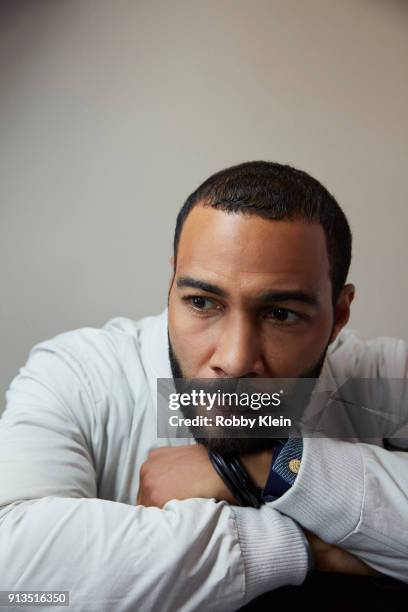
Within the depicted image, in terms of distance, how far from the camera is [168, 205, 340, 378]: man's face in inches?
35.8

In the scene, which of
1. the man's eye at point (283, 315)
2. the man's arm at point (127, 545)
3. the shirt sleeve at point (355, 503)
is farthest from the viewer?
the man's eye at point (283, 315)

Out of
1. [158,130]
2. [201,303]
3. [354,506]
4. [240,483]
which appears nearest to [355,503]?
[354,506]

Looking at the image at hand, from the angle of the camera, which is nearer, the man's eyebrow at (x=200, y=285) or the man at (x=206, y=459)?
the man at (x=206, y=459)

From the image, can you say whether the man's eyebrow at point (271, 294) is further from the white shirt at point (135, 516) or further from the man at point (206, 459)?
the white shirt at point (135, 516)

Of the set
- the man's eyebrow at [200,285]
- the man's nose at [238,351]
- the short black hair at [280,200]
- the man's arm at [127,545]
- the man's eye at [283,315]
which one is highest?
the short black hair at [280,200]

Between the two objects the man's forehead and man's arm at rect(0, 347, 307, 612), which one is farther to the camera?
the man's forehead

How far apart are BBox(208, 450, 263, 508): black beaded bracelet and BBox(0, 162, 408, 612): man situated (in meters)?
0.01

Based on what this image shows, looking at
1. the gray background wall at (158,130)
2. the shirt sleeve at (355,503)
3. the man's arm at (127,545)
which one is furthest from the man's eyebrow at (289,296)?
the gray background wall at (158,130)

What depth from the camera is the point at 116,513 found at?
0.78 m

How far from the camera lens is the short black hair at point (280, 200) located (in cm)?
97

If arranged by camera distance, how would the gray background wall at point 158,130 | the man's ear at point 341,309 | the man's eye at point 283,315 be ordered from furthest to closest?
the gray background wall at point 158,130
the man's ear at point 341,309
the man's eye at point 283,315

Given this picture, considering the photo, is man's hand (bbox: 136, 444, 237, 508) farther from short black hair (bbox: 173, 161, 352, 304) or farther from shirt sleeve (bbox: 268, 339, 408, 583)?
short black hair (bbox: 173, 161, 352, 304)

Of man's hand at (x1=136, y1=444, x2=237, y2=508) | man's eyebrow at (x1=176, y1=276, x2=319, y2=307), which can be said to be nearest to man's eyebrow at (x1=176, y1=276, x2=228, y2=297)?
man's eyebrow at (x1=176, y1=276, x2=319, y2=307)

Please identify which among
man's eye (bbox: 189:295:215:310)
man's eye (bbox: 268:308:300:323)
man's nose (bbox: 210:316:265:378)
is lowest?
man's nose (bbox: 210:316:265:378)
